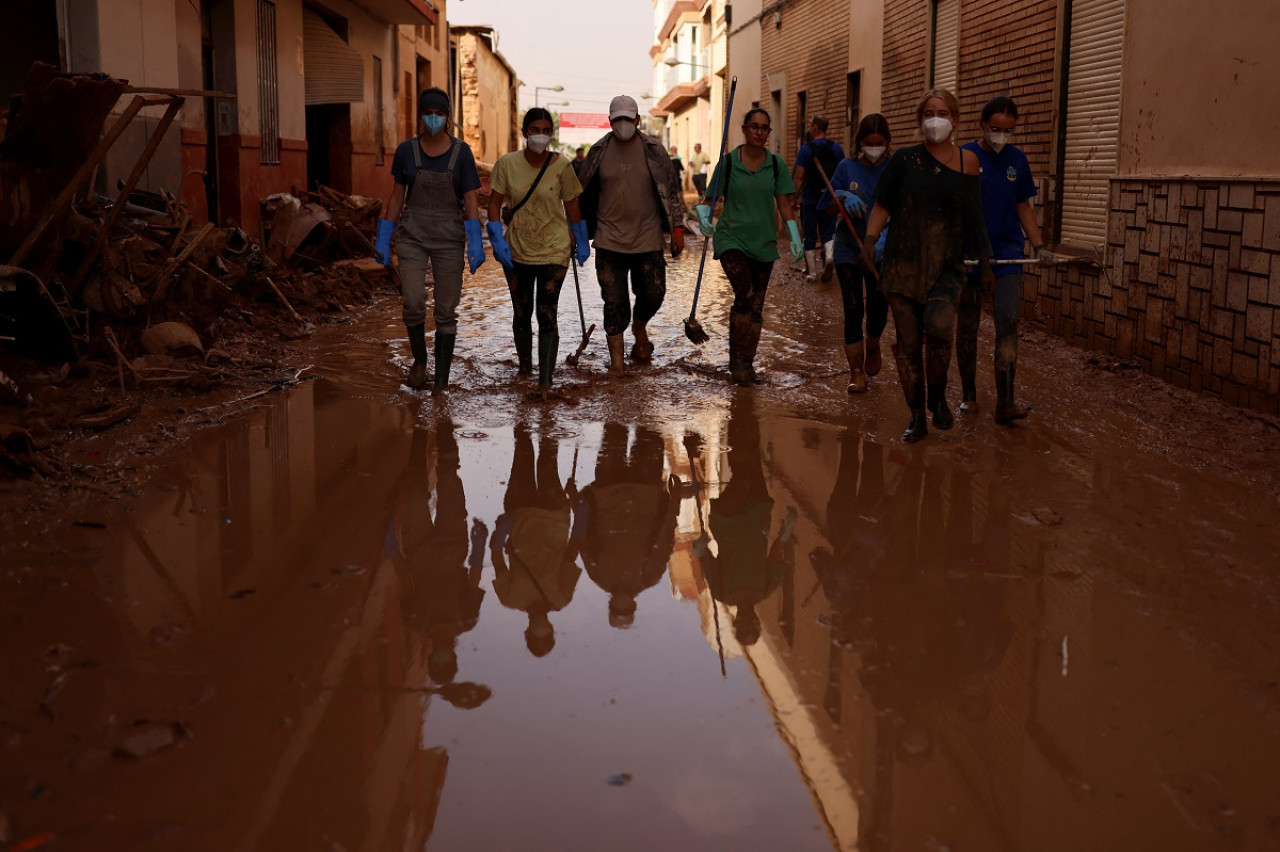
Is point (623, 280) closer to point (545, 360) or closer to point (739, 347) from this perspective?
point (739, 347)

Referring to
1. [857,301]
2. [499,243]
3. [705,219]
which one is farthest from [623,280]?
[857,301]

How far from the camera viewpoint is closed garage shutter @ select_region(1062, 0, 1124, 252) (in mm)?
10047

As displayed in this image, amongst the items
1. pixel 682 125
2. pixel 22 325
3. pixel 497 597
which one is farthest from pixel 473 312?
pixel 682 125

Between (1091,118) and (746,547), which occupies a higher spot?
(1091,118)

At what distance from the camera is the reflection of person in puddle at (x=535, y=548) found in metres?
4.18

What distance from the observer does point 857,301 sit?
26.4ft

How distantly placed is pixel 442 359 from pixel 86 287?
2.13 metres

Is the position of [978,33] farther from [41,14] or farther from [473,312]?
[41,14]

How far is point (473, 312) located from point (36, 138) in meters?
5.42

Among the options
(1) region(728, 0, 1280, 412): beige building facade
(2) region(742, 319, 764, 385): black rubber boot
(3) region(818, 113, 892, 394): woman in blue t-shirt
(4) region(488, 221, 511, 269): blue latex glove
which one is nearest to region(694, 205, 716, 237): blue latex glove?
(2) region(742, 319, 764, 385): black rubber boot

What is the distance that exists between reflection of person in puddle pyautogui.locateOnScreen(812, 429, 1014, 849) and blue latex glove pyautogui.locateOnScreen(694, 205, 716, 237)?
277 cm

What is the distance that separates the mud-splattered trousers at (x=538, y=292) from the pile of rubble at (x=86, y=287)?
1671mm

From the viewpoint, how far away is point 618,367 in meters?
8.70

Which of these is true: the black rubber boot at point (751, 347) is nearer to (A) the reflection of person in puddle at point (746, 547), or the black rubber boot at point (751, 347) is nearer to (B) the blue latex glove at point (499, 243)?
(B) the blue latex glove at point (499, 243)
